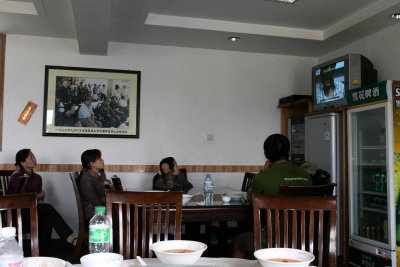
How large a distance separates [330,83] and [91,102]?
9.18 ft

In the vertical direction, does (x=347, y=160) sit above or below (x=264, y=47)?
below

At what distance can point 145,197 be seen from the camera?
6.37 feet

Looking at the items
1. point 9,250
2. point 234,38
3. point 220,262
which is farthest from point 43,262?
point 234,38

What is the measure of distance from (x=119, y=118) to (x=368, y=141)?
283 cm

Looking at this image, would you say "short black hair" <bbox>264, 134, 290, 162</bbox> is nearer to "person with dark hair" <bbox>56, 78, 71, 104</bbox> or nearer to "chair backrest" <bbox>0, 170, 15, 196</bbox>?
"chair backrest" <bbox>0, 170, 15, 196</bbox>

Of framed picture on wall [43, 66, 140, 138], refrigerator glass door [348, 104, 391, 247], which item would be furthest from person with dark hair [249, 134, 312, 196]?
framed picture on wall [43, 66, 140, 138]

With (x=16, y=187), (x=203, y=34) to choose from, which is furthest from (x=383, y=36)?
(x=16, y=187)

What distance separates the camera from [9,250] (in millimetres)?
1129

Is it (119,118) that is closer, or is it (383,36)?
(383,36)

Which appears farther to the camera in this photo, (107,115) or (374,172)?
(107,115)

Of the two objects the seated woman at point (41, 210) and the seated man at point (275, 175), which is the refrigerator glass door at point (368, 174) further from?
the seated woman at point (41, 210)

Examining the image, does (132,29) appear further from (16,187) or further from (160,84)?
(16,187)

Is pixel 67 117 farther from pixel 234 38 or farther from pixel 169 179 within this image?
pixel 234 38

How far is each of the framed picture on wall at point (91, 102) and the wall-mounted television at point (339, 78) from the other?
2.18 meters
